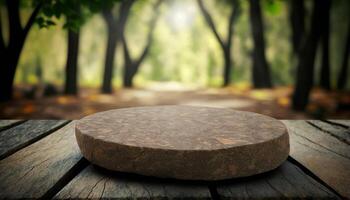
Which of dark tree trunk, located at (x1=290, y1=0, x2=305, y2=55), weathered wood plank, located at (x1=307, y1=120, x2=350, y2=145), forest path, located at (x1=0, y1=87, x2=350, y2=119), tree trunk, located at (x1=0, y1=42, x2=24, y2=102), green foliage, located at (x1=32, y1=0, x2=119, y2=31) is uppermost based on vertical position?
dark tree trunk, located at (x1=290, y1=0, x2=305, y2=55)

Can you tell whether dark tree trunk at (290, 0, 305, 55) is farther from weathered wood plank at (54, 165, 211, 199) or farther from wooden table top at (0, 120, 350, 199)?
weathered wood plank at (54, 165, 211, 199)

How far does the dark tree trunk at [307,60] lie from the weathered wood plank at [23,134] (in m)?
6.24

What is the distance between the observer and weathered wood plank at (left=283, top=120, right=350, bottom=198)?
137 cm

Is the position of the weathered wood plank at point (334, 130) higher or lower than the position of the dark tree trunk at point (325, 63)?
lower

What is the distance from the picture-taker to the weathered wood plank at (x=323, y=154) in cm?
137

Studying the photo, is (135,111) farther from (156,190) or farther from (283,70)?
(283,70)

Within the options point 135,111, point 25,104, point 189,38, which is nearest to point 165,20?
point 189,38

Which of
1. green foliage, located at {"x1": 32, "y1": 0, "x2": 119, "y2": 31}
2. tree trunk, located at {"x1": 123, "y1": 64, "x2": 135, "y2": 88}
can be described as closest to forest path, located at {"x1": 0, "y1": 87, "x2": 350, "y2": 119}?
green foliage, located at {"x1": 32, "y1": 0, "x2": 119, "y2": 31}

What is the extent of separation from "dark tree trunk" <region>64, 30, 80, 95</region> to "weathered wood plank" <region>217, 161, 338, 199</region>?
25.9ft

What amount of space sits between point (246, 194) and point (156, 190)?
0.31 meters

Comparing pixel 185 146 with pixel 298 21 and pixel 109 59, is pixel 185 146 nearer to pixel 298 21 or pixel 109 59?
pixel 109 59

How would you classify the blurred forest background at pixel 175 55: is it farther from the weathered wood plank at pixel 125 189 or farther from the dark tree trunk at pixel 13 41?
the weathered wood plank at pixel 125 189

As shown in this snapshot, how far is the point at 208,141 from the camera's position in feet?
4.55

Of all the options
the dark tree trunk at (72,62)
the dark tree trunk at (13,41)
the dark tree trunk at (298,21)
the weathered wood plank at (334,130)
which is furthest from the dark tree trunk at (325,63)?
the weathered wood plank at (334,130)
